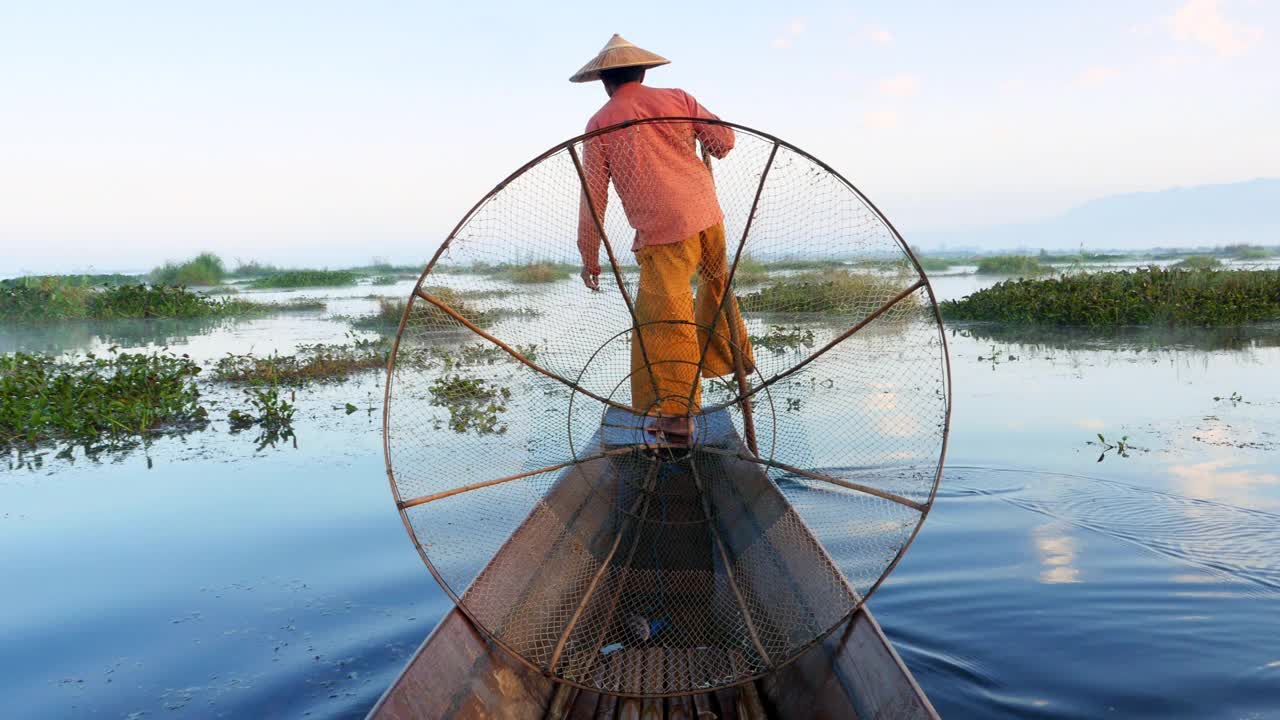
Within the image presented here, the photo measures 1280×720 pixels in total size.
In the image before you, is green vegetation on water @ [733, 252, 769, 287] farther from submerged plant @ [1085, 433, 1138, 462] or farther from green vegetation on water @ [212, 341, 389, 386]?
green vegetation on water @ [212, 341, 389, 386]

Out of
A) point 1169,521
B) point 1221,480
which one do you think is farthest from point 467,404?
point 1221,480

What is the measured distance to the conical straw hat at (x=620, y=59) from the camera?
2758 mm

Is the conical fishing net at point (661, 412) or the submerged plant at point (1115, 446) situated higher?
the conical fishing net at point (661, 412)

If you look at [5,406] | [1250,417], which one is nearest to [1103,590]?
[1250,417]

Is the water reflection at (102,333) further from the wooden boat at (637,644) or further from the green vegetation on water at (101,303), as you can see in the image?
the wooden boat at (637,644)

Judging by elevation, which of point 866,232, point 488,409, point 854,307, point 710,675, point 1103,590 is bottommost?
point 1103,590

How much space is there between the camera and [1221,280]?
32.7 feet

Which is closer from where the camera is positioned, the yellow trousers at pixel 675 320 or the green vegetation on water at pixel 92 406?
the yellow trousers at pixel 675 320

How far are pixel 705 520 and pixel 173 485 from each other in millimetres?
3434

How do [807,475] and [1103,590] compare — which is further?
[1103,590]

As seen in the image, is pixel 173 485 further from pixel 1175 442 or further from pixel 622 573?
pixel 1175 442

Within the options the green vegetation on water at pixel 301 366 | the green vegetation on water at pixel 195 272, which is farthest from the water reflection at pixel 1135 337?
the green vegetation on water at pixel 195 272

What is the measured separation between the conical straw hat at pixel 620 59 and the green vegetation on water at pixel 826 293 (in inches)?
31.8

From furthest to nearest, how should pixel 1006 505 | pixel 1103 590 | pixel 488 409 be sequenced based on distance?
pixel 1006 505 < pixel 1103 590 < pixel 488 409
